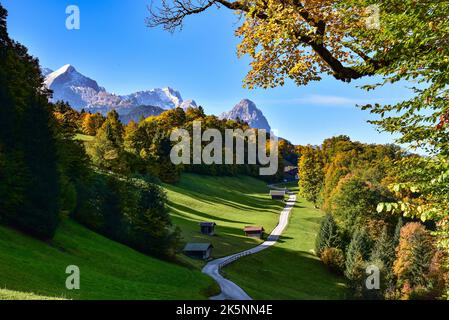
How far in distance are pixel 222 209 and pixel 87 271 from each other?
66.3m

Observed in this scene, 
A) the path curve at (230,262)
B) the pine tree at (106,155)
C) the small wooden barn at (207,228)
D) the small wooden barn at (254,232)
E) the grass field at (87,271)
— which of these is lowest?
the path curve at (230,262)

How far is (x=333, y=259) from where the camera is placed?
6469cm

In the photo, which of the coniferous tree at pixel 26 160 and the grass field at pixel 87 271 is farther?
the coniferous tree at pixel 26 160

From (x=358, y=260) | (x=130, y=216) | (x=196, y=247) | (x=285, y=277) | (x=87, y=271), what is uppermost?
(x=130, y=216)

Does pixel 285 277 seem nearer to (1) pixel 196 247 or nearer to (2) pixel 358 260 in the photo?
(2) pixel 358 260

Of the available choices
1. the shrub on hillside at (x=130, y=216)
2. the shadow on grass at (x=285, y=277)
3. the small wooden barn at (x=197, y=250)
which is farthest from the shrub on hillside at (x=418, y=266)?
the shrub on hillside at (x=130, y=216)

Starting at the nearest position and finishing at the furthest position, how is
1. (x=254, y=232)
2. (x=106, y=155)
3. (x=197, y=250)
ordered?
1. (x=197, y=250)
2. (x=254, y=232)
3. (x=106, y=155)

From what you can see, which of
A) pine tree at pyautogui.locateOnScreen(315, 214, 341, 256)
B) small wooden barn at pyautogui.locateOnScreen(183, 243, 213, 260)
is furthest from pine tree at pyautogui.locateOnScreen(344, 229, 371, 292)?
small wooden barn at pyautogui.locateOnScreen(183, 243, 213, 260)

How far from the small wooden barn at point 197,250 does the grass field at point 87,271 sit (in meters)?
11.6

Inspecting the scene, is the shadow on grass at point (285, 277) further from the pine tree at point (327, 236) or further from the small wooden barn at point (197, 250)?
the small wooden barn at point (197, 250)

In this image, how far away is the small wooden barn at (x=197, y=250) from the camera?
60.6m

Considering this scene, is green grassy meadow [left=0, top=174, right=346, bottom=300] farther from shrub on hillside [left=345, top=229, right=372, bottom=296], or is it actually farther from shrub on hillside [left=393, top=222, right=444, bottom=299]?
shrub on hillside [left=393, top=222, right=444, bottom=299]

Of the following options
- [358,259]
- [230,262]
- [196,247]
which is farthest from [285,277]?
[196,247]

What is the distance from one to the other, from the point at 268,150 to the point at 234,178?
44.3m
